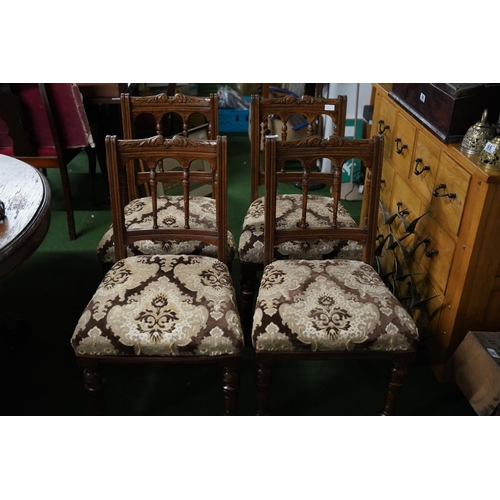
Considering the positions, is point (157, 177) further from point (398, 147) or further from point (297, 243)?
point (398, 147)

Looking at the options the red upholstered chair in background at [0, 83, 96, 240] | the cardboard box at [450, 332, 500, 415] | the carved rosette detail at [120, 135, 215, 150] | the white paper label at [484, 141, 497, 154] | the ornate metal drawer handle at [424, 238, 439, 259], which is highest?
the white paper label at [484, 141, 497, 154]

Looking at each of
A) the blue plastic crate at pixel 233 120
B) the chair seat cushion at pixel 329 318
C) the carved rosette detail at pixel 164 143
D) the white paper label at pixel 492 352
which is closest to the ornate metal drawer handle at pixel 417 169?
the chair seat cushion at pixel 329 318

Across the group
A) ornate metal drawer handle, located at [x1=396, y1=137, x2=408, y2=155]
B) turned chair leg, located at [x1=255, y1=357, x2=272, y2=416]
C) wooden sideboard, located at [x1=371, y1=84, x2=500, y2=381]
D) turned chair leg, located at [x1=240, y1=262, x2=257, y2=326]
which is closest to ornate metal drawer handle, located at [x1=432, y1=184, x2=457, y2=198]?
wooden sideboard, located at [x1=371, y1=84, x2=500, y2=381]

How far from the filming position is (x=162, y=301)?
5.10ft

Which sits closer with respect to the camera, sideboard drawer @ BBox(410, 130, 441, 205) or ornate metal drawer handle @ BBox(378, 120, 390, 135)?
sideboard drawer @ BBox(410, 130, 441, 205)

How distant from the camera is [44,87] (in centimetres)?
250

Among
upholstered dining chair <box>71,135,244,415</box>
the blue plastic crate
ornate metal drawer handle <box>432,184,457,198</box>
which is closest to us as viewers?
upholstered dining chair <box>71,135,244,415</box>

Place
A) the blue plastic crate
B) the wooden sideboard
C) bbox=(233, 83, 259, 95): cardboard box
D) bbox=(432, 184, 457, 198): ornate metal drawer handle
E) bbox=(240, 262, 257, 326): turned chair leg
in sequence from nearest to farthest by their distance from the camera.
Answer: the wooden sideboard
bbox=(432, 184, 457, 198): ornate metal drawer handle
bbox=(240, 262, 257, 326): turned chair leg
the blue plastic crate
bbox=(233, 83, 259, 95): cardboard box

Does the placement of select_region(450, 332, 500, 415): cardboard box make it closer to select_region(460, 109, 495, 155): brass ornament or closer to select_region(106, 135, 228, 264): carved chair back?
select_region(460, 109, 495, 155): brass ornament

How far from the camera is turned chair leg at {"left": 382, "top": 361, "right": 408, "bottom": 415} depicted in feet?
5.14

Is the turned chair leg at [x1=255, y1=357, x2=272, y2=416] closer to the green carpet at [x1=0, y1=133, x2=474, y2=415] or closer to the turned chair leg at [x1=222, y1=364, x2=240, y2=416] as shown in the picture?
the turned chair leg at [x1=222, y1=364, x2=240, y2=416]

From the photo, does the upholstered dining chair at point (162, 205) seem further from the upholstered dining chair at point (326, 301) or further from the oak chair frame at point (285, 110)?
the upholstered dining chair at point (326, 301)

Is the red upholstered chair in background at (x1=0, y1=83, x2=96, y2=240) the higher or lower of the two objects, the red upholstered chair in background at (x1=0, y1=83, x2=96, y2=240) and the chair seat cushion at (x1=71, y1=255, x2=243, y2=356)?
the higher

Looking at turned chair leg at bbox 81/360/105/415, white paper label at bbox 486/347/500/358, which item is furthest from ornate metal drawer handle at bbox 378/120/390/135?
turned chair leg at bbox 81/360/105/415
